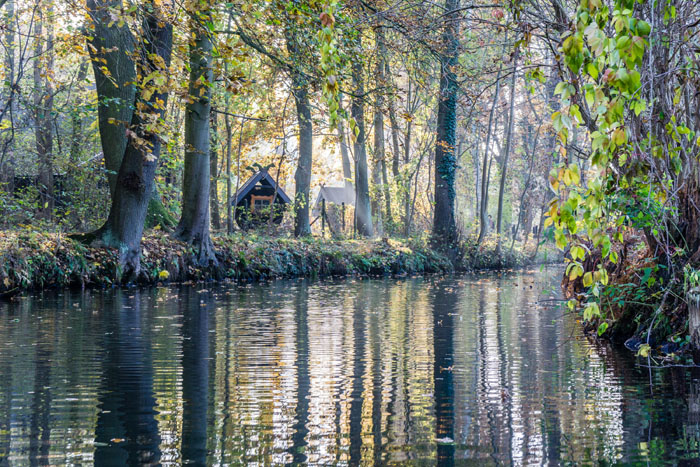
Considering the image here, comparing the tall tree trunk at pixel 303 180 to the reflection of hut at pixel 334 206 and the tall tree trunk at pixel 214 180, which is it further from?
the tall tree trunk at pixel 214 180

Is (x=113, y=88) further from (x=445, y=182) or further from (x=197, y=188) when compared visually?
(x=445, y=182)

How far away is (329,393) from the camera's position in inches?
211

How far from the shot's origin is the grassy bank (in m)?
14.4

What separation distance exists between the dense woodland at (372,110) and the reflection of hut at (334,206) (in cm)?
183

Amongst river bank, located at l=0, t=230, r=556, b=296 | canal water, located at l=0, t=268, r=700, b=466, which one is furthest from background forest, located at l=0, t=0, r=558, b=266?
canal water, located at l=0, t=268, r=700, b=466

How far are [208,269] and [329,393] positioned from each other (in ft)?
44.3

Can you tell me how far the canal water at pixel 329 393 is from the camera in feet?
12.7

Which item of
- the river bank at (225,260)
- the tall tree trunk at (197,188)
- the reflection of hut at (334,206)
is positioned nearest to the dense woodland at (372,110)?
the tall tree trunk at (197,188)

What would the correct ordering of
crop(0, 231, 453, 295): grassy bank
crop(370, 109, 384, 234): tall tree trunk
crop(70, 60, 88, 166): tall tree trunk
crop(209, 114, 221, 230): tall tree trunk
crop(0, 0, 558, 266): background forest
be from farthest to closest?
crop(370, 109, 384, 234): tall tree trunk, crop(209, 114, 221, 230): tall tree trunk, crop(70, 60, 88, 166): tall tree trunk, crop(0, 231, 453, 295): grassy bank, crop(0, 0, 558, 266): background forest

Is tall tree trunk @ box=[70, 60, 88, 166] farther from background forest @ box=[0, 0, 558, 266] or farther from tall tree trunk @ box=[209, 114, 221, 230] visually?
tall tree trunk @ box=[209, 114, 221, 230]

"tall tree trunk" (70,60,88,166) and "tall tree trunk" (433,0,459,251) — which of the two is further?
"tall tree trunk" (433,0,459,251)

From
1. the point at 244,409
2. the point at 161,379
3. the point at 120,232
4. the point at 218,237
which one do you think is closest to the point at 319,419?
the point at 244,409

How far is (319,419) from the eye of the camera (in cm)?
455

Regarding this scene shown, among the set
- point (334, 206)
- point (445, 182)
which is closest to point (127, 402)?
point (445, 182)
